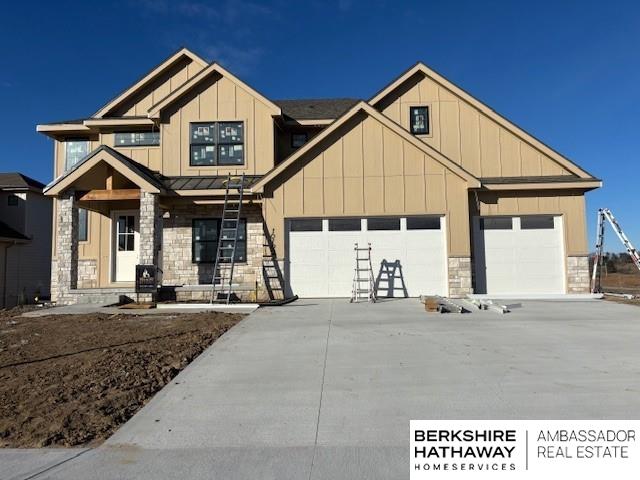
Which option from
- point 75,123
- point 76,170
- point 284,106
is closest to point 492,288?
point 284,106

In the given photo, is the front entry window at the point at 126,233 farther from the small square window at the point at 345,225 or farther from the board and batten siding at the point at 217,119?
the small square window at the point at 345,225

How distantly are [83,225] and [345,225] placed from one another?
8.77 metres

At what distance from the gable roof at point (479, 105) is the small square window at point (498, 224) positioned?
251 centimetres

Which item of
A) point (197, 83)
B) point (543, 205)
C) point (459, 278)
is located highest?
point (197, 83)

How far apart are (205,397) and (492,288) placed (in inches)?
461

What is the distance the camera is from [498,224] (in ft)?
50.2

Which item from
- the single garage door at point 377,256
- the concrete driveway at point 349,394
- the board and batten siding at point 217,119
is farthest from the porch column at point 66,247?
the concrete driveway at point 349,394

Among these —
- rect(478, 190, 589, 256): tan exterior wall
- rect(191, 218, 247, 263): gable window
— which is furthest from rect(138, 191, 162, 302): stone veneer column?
rect(478, 190, 589, 256): tan exterior wall

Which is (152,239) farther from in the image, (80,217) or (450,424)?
(450,424)

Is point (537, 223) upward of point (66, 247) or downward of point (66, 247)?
upward

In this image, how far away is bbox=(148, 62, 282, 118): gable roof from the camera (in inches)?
623

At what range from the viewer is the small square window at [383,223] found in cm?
1470

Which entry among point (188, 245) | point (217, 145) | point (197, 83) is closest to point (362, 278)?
point (188, 245)

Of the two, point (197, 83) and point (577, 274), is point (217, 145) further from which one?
point (577, 274)
